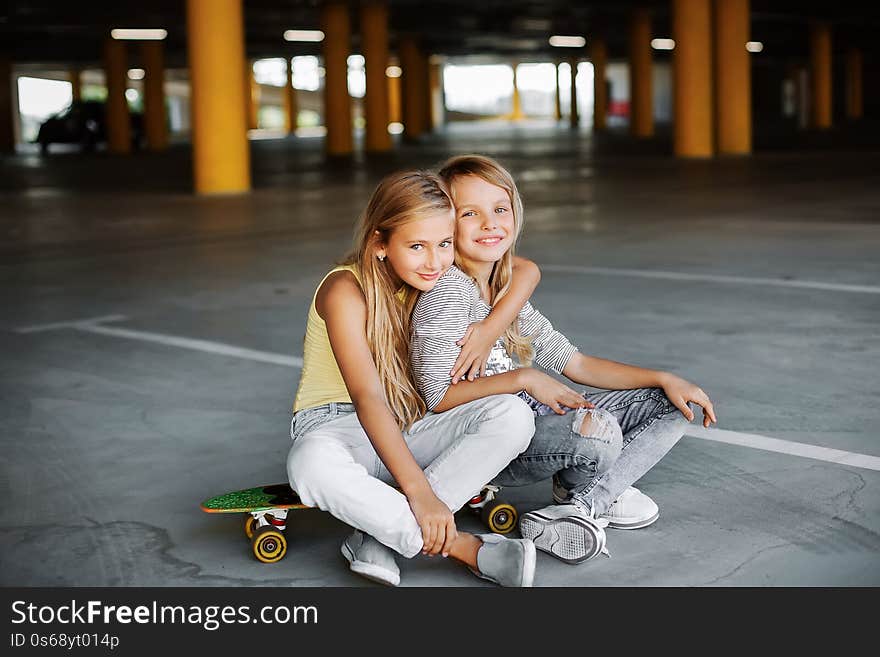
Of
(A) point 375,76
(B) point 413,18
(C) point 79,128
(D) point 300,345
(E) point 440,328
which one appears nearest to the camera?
(E) point 440,328

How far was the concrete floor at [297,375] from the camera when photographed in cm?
318

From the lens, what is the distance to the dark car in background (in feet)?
136

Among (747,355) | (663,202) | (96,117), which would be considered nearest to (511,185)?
(747,355)

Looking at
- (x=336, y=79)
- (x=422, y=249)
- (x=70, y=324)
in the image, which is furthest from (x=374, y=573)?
(x=336, y=79)

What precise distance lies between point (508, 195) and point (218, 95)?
49.4 feet

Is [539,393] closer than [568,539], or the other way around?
[568,539]

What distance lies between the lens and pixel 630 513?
3357 mm

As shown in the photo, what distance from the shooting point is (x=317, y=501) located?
299cm

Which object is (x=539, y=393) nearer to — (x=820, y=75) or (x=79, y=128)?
(x=79, y=128)

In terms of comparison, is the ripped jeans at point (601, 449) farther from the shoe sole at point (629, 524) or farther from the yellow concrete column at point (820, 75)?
the yellow concrete column at point (820, 75)

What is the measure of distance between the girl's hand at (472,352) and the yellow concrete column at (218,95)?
1491cm

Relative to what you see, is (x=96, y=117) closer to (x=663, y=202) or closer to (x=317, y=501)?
(x=663, y=202)

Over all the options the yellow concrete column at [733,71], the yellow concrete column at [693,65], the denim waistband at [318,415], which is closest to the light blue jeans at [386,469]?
the denim waistband at [318,415]

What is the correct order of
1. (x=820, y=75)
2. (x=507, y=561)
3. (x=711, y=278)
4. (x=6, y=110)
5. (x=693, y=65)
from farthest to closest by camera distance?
(x=6, y=110) → (x=820, y=75) → (x=693, y=65) → (x=711, y=278) → (x=507, y=561)
